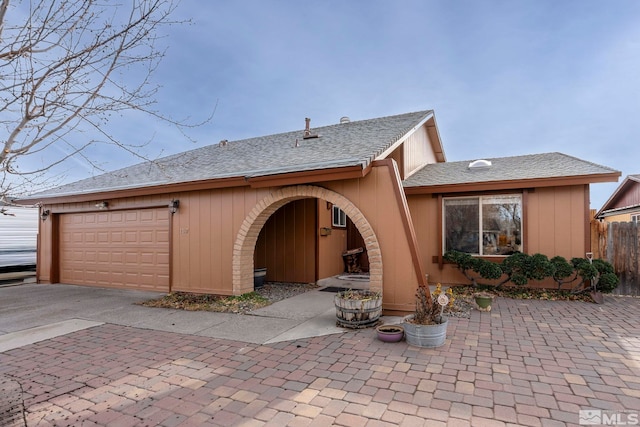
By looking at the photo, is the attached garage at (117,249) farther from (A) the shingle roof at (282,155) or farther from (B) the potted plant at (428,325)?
(B) the potted plant at (428,325)

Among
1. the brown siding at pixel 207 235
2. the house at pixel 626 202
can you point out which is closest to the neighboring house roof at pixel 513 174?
the brown siding at pixel 207 235

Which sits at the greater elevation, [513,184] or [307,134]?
[307,134]

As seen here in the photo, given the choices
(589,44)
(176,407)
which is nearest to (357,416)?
(176,407)

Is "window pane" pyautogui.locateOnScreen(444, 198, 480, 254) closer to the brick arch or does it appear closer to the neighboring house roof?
the neighboring house roof

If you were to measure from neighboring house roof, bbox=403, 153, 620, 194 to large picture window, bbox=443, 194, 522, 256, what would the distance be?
0.49 metres

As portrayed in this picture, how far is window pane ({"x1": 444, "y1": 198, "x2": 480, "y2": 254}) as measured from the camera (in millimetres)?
8422

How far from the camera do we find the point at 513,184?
771cm

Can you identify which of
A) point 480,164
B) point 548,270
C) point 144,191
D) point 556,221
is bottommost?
point 548,270

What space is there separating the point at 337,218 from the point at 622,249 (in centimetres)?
724

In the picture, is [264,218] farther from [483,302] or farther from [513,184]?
[513,184]

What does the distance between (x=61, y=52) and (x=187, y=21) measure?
129 cm

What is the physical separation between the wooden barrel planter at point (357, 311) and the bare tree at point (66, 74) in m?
3.57

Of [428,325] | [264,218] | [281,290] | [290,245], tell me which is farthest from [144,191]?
[428,325]

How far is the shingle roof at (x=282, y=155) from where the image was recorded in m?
6.47
